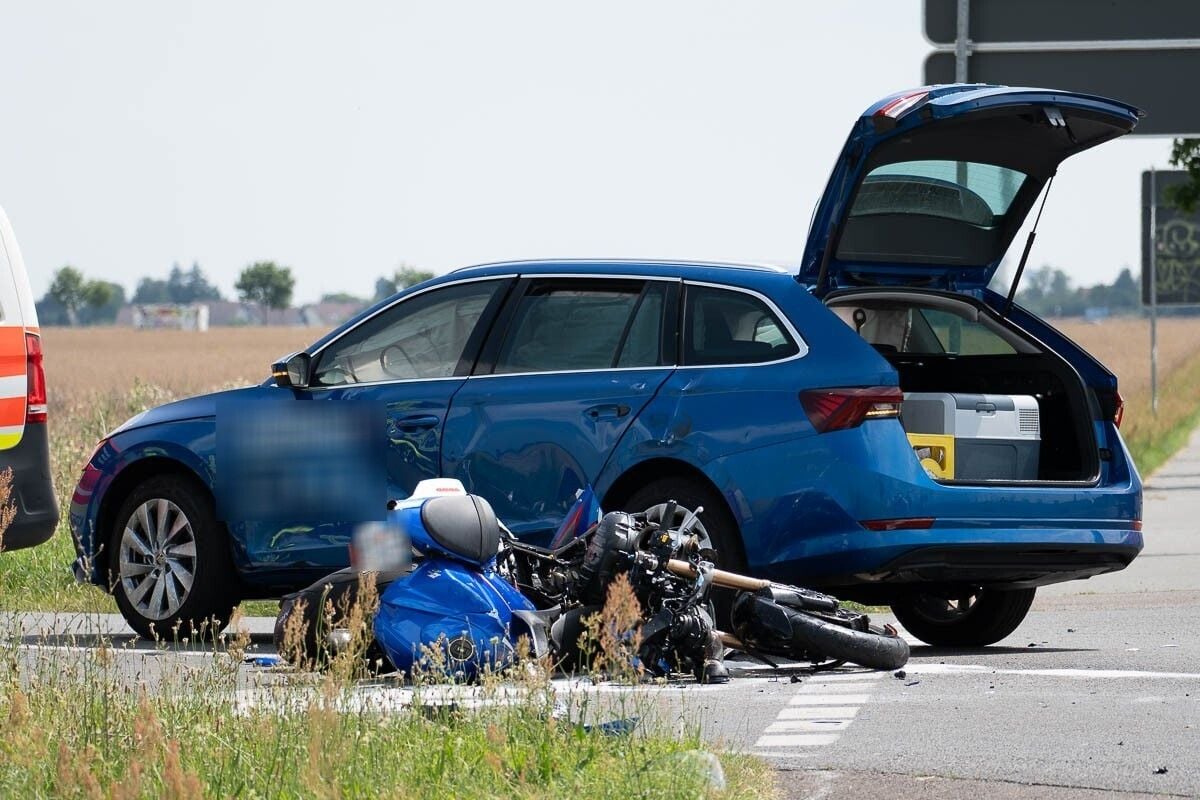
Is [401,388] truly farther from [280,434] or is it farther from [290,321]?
[290,321]

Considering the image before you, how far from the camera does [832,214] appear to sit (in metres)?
9.02

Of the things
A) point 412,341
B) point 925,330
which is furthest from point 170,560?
point 925,330

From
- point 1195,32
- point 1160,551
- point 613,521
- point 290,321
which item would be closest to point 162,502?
point 613,521

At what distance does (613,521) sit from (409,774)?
2590mm

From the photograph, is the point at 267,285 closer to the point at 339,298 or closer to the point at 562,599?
the point at 339,298

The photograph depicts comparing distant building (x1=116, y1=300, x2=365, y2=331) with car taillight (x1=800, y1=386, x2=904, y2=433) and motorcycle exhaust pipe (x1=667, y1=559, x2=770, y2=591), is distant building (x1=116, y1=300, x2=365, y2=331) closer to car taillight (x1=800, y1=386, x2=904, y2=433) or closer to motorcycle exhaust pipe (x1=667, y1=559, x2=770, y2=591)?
car taillight (x1=800, y1=386, x2=904, y2=433)

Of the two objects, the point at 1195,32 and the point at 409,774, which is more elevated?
the point at 1195,32

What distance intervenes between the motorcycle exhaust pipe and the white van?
154 inches

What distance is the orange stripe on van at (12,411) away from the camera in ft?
34.5

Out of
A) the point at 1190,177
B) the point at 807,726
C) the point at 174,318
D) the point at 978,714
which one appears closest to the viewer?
the point at 807,726

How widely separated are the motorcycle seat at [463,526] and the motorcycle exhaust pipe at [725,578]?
71 cm

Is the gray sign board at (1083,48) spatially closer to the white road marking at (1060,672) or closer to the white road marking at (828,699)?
the white road marking at (1060,672)

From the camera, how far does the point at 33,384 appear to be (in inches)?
421

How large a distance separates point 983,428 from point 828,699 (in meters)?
1.86
